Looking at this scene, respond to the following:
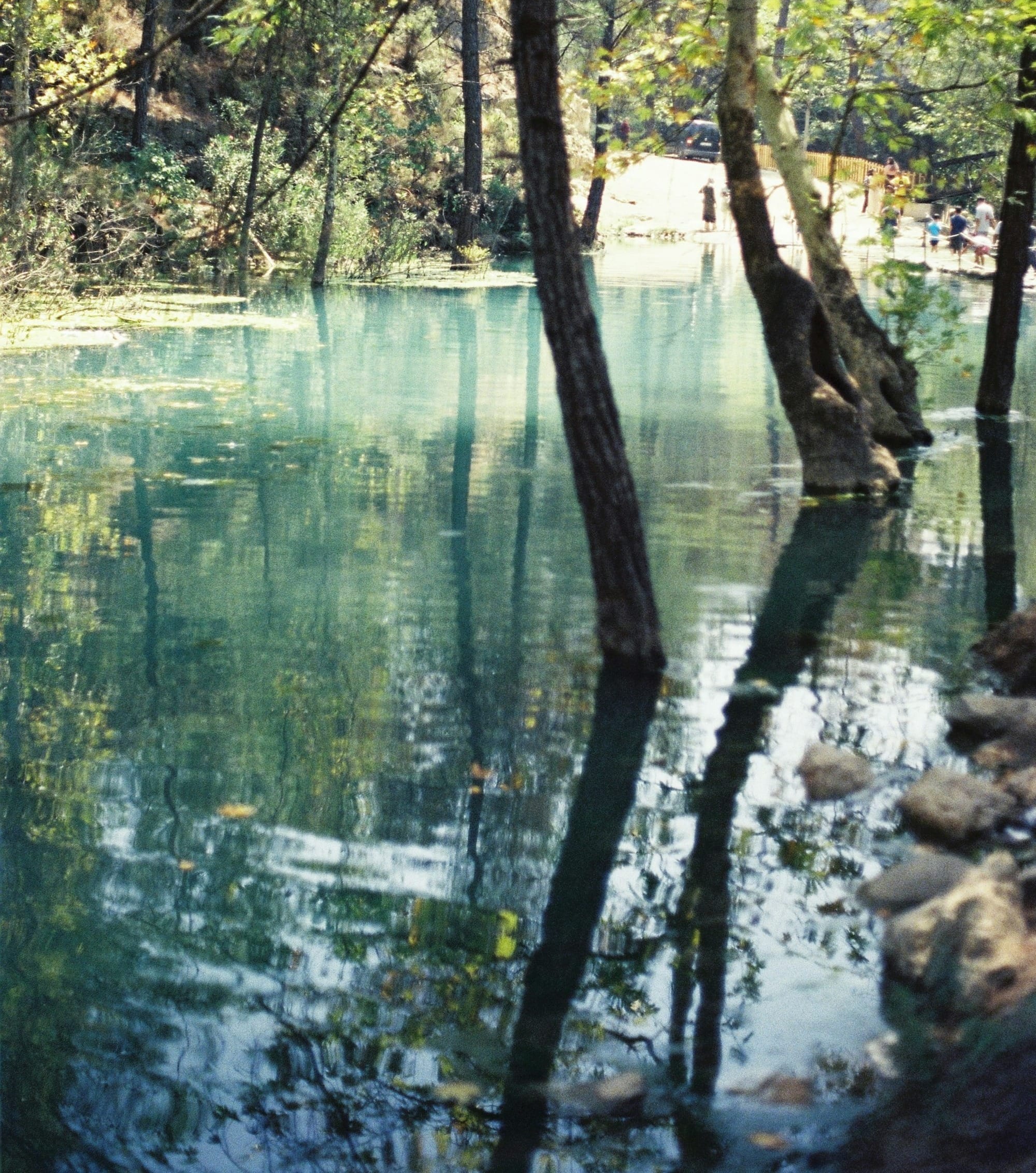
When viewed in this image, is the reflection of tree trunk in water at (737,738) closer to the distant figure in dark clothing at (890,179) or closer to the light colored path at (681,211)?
the distant figure in dark clothing at (890,179)

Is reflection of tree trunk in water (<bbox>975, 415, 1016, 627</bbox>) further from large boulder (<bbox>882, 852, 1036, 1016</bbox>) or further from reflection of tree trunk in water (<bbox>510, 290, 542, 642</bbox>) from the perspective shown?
large boulder (<bbox>882, 852, 1036, 1016</bbox>)

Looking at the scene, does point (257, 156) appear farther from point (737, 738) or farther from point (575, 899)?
point (575, 899)

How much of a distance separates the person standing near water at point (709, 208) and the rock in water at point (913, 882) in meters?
49.4

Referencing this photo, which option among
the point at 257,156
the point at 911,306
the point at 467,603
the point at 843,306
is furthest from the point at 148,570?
the point at 257,156

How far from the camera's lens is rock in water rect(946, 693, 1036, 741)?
6.86 metres

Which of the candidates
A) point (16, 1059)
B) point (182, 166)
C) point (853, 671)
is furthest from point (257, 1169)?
point (182, 166)

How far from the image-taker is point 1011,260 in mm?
15031

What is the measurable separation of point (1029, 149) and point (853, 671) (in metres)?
7.38

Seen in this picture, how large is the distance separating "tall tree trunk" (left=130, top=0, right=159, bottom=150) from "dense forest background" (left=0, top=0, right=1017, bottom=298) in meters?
0.08

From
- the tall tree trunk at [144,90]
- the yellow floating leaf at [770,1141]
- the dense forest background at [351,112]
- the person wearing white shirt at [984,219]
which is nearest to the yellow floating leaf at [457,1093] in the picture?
the yellow floating leaf at [770,1141]

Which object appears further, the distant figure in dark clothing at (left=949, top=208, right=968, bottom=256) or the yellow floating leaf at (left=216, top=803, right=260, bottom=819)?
the distant figure in dark clothing at (left=949, top=208, right=968, bottom=256)

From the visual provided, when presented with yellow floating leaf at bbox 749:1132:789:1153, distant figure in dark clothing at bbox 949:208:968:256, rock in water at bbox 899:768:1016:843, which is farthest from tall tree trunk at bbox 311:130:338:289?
yellow floating leaf at bbox 749:1132:789:1153

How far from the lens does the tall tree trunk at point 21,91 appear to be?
21375 millimetres

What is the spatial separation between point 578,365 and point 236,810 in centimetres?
268
